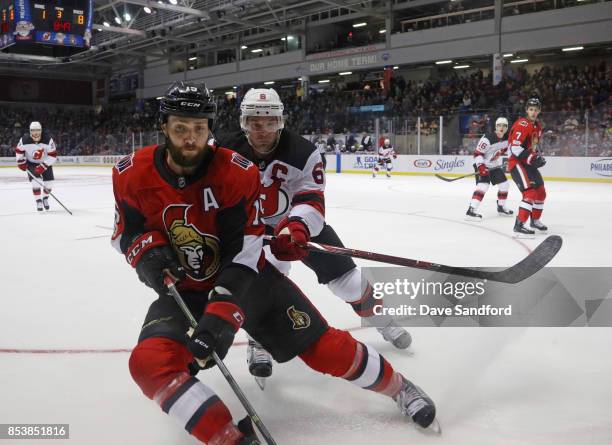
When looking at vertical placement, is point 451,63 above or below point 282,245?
above

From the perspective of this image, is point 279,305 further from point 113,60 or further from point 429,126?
point 113,60

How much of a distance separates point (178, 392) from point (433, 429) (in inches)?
31.3

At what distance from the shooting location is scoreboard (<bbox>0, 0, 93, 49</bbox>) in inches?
435

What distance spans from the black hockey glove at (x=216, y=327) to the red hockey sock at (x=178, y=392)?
0.07 meters

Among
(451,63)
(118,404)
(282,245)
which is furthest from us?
(451,63)

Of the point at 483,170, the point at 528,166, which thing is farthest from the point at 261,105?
the point at 483,170

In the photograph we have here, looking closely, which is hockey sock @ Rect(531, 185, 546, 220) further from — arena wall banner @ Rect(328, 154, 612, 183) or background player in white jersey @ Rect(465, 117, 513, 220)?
arena wall banner @ Rect(328, 154, 612, 183)

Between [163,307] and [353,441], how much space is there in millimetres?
676

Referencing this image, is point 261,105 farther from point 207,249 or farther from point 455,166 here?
point 455,166

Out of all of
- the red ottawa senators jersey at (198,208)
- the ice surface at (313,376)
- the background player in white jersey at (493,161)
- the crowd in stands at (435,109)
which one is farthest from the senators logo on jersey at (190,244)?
the crowd in stands at (435,109)

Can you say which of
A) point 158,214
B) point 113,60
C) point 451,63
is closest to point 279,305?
point 158,214

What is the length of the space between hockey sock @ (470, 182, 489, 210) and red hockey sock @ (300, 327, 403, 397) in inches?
203

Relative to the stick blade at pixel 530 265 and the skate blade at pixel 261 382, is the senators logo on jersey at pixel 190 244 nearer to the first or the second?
the skate blade at pixel 261 382

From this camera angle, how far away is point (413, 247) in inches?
189
